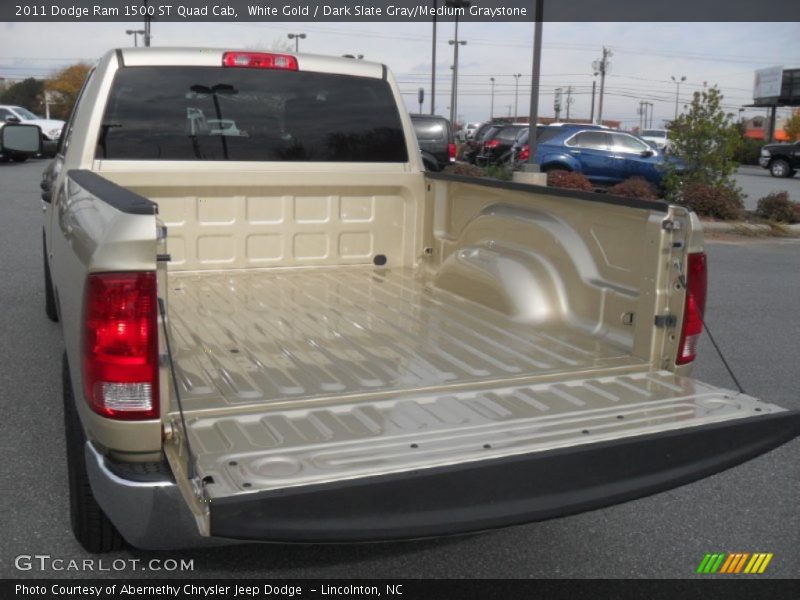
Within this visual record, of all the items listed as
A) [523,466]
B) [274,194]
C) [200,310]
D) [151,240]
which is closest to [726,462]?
[523,466]

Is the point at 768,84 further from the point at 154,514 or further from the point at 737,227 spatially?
A: the point at 154,514

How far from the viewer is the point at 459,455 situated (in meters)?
2.50

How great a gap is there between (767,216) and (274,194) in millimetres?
13001

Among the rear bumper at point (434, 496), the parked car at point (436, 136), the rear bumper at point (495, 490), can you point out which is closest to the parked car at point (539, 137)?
the parked car at point (436, 136)

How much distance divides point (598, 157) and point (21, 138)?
15.1 metres

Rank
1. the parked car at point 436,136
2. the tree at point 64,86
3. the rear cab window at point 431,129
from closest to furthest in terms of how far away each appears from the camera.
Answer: the parked car at point 436,136
the rear cab window at point 431,129
the tree at point 64,86

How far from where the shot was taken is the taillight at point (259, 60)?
4.73 meters

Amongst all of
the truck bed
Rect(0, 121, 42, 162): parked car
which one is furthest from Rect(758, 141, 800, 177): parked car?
Rect(0, 121, 42, 162): parked car

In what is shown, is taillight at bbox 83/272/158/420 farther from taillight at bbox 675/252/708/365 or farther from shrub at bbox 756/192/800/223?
shrub at bbox 756/192/800/223

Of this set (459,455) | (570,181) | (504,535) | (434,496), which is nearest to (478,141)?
(570,181)

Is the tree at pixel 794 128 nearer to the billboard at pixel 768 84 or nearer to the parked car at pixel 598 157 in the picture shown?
the billboard at pixel 768 84

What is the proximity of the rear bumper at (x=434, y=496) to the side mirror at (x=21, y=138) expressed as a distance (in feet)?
11.9

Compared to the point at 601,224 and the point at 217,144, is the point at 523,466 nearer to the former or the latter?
the point at 601,224

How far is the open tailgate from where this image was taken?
2.27 meters
